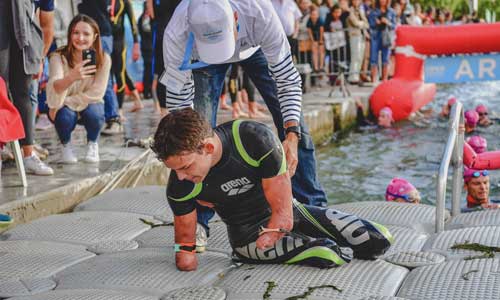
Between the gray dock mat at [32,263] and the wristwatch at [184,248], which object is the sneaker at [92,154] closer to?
the gray dock mat at [32,263]

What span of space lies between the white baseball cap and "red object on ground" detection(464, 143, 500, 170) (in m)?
2.01

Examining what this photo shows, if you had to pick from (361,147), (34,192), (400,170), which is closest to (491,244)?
(34,192)

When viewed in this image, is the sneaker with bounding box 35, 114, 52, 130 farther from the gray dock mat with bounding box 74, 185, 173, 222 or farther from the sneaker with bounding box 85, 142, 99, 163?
the gray dock mat with bounding box 74, 185, 173, 222

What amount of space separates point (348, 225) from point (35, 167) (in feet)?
8.97

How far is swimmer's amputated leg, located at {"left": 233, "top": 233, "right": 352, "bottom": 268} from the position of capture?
3193 millimetres

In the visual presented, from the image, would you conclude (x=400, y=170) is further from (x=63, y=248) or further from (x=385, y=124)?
(x=63, y=248)

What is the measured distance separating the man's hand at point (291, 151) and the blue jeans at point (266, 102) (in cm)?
35

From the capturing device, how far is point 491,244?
3.52m

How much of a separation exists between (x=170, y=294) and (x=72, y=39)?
3272mm

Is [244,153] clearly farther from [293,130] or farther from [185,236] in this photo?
[293,130]

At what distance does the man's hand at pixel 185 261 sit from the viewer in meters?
3.30

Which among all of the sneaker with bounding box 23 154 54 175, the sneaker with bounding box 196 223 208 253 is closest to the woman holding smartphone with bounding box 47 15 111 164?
the sneaker with bounding box 23 154 54 175

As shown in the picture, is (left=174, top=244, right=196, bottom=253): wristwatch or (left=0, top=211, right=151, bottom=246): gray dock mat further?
(left=0, top=211, right=151, bottom=246): gray dock mat

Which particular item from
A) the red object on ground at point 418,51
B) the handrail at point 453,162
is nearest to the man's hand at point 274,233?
the handrail at point 453,162
